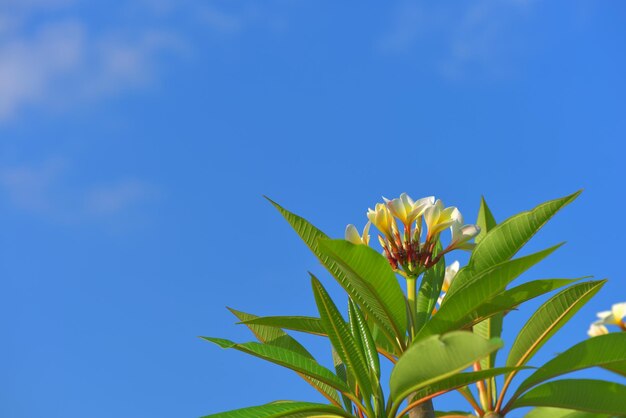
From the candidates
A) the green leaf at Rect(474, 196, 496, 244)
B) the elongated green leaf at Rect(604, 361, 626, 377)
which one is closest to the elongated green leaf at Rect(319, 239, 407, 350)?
the elongated green leaf at Rect(604, 361, 626, 377)

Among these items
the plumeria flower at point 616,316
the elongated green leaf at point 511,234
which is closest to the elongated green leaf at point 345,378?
the elongated green leaf at point 511,234

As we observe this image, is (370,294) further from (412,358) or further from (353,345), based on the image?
(412,358)

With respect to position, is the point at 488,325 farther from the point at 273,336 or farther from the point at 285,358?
the point at 285,358

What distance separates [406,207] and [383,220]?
85 mm

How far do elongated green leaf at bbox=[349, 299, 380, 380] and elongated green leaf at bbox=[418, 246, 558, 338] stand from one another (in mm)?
210

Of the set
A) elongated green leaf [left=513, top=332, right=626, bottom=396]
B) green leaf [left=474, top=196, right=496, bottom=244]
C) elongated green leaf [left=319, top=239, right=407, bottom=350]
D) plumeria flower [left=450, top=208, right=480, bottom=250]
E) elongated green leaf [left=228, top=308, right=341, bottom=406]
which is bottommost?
elongated green leaf [left=513, top=332, right=626, bottom=396]

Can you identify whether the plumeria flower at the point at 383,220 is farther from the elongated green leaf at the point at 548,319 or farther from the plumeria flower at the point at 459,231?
the elongated green leaf at the point at 548,319

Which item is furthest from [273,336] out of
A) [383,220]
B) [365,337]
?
[383,220]

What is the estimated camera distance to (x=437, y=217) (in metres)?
2.28

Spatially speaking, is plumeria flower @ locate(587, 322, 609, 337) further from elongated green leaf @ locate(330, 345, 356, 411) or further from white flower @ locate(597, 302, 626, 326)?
elongated green leaf @ locate(330, 345, 356, 411)

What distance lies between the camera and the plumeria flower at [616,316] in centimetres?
279

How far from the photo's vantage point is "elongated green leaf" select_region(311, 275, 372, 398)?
214cm

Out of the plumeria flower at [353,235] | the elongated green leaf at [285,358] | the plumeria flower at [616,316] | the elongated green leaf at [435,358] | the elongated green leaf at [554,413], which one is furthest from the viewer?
the plumeria flower at [616,316]

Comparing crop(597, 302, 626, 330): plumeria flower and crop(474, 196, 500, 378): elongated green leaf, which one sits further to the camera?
crop(597, 302, 626, 330): plumeria flower
